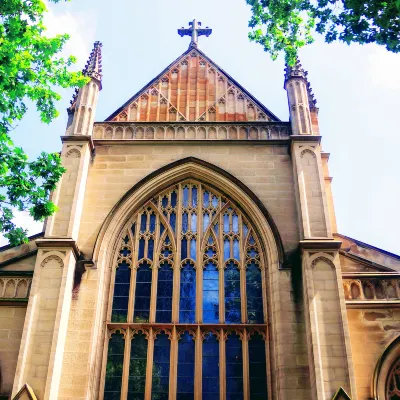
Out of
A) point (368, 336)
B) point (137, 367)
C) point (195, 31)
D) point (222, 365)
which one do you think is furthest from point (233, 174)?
point (195, 31)

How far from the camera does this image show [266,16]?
11.3 meters

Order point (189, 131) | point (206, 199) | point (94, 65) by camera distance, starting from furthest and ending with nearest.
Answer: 1. point (94, 65)
2. point (189, 131)
3. point (206, 199)

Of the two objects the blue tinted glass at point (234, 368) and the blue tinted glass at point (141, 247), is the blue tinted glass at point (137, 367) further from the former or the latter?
the blue tinted glass at point (141, 247)

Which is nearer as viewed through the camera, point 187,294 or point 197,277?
point 187,294

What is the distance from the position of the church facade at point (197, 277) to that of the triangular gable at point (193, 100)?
1.06 ft

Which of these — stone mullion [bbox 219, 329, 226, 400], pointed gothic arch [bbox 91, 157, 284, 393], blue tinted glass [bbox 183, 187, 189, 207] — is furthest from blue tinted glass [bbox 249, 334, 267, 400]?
blue tinted glass [bbox 183, 187, 189, 207]

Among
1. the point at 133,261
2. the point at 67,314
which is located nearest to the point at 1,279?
the point at 67,314

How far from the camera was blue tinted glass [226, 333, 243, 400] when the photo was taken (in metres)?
12.1

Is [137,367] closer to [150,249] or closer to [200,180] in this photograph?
[150,249]

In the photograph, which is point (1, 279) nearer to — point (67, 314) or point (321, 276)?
point (67, 314)

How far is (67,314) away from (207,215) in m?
4.63

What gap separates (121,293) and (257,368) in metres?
3.86

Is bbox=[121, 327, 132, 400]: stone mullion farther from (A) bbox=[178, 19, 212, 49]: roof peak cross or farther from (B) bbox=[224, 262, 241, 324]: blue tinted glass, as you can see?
(A) bbox=[178, 19, 212, 49]: roof peak cross

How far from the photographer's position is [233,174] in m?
15.2
